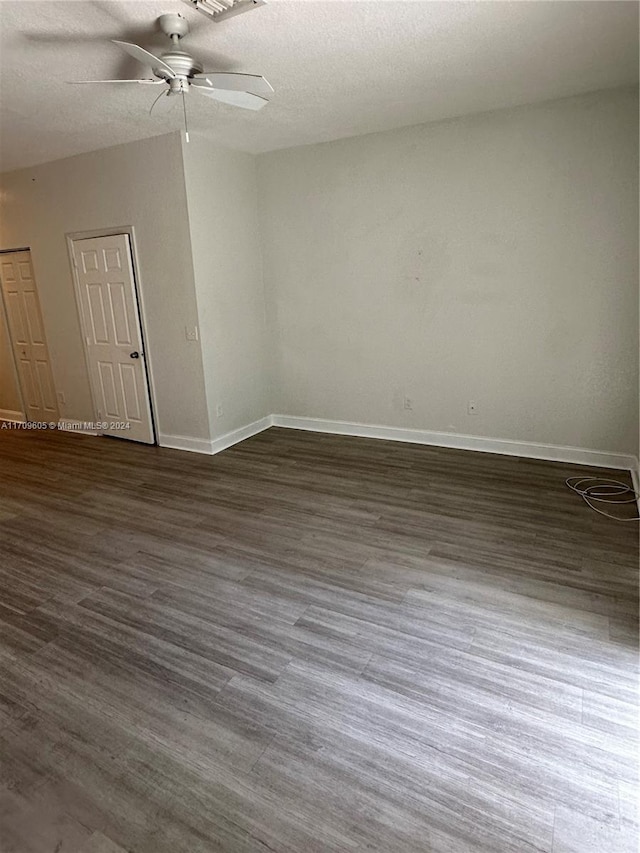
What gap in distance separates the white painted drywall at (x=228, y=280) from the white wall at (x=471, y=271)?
22 cm

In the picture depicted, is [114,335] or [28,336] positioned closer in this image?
[114,335]

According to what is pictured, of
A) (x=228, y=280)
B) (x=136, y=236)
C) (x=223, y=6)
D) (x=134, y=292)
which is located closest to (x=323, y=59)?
(x=223, y=6)

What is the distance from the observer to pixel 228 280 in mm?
4891

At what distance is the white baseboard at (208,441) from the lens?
16.1 feet

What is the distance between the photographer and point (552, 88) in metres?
3.46

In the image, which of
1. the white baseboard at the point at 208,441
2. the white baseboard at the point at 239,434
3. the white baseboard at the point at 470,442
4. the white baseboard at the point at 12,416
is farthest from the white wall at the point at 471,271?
the white baseboard at the point at 12,416

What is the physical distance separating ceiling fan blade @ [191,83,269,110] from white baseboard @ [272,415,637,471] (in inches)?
122

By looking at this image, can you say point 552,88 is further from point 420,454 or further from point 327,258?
point 420,454

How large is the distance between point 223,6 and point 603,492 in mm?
3781

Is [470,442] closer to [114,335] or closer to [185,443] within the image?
[185,443]

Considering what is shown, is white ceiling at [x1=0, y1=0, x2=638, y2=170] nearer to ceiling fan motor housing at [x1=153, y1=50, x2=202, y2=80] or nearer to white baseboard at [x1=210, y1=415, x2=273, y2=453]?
ceiling fan motor housing at [x1=153, y1=50, x2=202, y2=80]

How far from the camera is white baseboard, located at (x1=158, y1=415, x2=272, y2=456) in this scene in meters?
4.89

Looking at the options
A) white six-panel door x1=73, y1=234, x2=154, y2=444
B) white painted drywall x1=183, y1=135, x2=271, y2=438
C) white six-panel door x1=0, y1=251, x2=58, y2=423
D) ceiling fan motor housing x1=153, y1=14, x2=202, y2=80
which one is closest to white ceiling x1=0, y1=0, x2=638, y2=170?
ceiling fan motor housing x1=153, y1=14, x2=202, y2=80
